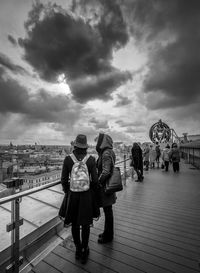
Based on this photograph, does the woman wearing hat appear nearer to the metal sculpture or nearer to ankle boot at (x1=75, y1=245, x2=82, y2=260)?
ankle boot at (x1=75, y1=245, x2=82, y2=260)

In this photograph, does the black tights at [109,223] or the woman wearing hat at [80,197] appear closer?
the woman wearing hat at [80,197]

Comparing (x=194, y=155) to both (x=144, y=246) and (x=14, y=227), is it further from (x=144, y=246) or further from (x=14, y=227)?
(x=14, y=227)

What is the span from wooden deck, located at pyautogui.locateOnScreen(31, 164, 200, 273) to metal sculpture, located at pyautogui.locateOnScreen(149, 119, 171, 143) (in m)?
12.9

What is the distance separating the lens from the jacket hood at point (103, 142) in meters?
2.28

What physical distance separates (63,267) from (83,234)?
1.50 feet

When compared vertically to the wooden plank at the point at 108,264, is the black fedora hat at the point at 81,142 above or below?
above

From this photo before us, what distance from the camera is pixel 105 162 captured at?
2.21 m

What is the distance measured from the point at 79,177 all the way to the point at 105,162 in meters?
0.51

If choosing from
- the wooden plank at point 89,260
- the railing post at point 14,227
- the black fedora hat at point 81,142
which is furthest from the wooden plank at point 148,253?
the black fedora hat at point 81,142

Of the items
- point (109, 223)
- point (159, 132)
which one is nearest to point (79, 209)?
point (109, 223)

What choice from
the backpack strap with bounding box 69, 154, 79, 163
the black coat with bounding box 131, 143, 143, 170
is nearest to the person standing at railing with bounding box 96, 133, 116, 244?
the backpack strap with bounding box 69, 154, 79, 163

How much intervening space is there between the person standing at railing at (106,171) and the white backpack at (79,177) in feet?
1.13

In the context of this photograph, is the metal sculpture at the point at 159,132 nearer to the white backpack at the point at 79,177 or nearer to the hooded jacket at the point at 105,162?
the hooded jacket at the point at 105,162

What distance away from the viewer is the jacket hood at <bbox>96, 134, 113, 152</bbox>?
2281 millimetres
